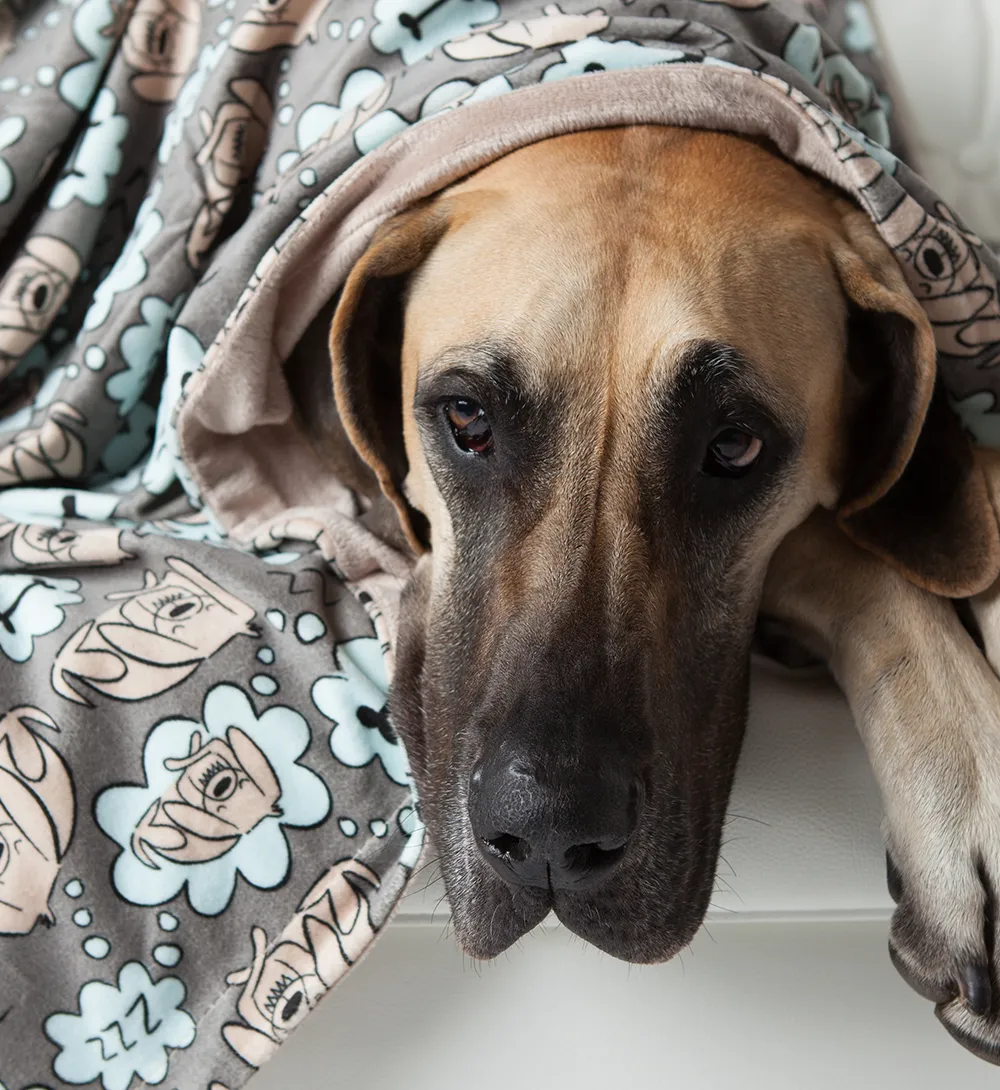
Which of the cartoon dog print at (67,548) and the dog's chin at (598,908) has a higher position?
the dog's chin at (598,908)

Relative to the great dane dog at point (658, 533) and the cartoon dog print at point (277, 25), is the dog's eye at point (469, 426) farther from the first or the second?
the cartoon dog print at point (277, 25)

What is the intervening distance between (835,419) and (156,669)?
817 millimetres

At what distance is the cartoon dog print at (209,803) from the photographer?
1.09 metres

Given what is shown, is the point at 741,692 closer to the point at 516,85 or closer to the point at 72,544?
the point at 516,85

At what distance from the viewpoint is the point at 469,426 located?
1.09 metres

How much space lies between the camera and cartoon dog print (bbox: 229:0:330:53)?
5.03ft

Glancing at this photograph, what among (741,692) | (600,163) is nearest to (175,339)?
(600,163)

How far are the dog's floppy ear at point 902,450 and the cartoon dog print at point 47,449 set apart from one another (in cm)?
115

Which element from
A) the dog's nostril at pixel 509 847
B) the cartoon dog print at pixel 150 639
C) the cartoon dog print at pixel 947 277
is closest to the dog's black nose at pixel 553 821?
the dog's nostril at pixel 509 847

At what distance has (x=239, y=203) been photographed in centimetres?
162

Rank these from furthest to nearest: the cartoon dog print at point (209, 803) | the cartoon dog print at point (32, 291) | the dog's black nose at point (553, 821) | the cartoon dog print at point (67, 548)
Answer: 1. the cartoon dog print at point (32, 291)
2. the cartoon dog print at point (67, 548)
3. the cartoon dog print at point (209, 803)
4. the dog's black nose at point (553, 821)

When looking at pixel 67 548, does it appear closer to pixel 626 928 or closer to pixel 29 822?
pixel 29 822

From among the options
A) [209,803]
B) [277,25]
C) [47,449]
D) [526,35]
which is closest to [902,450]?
[526,35]

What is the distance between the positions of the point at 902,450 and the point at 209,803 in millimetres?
842
